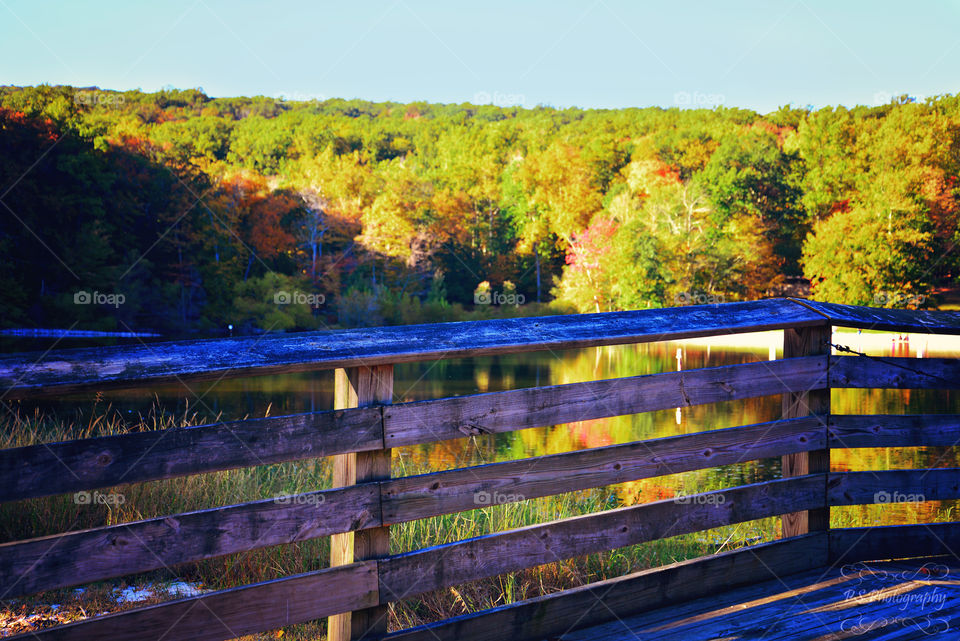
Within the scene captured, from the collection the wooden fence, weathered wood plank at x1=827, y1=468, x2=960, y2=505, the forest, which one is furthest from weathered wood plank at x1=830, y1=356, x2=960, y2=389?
the forest

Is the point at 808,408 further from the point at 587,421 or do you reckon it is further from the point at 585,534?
the point at 587,421

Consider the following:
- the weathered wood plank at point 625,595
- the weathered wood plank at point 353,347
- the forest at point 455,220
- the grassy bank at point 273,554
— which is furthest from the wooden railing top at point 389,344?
the forest at point 455,220

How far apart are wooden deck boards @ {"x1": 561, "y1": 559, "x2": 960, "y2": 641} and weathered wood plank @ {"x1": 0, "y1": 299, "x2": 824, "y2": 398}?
0.94 metres

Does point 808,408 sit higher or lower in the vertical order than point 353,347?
lower

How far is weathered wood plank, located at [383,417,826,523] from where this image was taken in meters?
2.19

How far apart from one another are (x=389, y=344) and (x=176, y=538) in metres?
0.76

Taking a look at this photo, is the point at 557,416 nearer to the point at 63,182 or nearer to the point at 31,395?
the point at 31,395

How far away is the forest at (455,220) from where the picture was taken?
112 feet

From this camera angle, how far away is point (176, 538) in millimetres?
1866

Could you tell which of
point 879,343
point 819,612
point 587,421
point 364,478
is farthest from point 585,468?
point 879,343

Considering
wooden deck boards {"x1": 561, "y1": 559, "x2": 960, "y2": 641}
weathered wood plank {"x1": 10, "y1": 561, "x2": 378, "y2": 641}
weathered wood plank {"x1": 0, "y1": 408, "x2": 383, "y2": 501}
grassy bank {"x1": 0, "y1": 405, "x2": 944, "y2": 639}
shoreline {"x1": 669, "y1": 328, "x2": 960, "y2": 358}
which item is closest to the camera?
weathered wood plank {"x1": 0, "y1": 408, "x2": 383, "y2": 501}

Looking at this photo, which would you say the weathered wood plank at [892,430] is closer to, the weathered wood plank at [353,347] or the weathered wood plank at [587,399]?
the weathered wood plank at [587,399]

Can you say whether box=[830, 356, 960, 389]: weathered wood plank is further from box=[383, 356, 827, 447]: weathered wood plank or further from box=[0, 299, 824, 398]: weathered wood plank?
box=[0, 299, 824, 398]: weathered wood plank

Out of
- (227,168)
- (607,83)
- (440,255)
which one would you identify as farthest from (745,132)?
(227,168)
